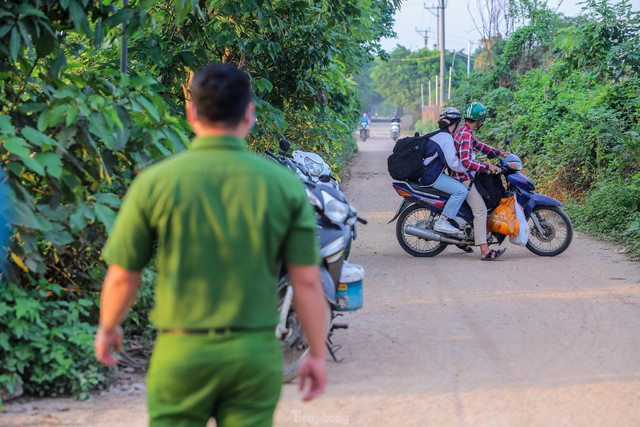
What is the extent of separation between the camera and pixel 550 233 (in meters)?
10.3

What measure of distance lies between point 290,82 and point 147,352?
17.9ft

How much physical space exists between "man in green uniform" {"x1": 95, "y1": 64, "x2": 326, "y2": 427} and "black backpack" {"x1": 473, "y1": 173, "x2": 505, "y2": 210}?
24.6 feet

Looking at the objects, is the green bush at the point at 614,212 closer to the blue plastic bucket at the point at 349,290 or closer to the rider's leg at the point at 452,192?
the rider's leg at the point at 452,192

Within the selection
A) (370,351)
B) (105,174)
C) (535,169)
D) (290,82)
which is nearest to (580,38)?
(535,169)

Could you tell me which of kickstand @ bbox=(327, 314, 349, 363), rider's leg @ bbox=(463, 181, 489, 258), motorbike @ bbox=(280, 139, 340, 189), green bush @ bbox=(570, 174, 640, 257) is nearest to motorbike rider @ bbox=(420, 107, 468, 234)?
rider's leg @ bbox=(463, 181, 489, 258)

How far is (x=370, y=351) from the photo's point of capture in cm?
629

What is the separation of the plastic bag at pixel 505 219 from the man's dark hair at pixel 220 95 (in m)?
7.53

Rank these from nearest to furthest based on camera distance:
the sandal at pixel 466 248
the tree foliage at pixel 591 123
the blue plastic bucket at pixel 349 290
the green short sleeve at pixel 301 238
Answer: the green short sleeve at pixel 301 238 → the blue plastic bucket at pixel 349 290 → the sandal at pixel 466 248 → the tree foliage at pixel 591 123

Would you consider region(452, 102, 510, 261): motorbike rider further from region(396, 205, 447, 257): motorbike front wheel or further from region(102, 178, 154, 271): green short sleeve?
region(102, 178, 154, 271): green short sleeve

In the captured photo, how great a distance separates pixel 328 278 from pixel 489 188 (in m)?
4.97

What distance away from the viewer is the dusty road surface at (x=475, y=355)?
16.2ft

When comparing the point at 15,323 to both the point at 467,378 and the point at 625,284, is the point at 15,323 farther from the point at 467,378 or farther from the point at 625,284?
the point at 625,284

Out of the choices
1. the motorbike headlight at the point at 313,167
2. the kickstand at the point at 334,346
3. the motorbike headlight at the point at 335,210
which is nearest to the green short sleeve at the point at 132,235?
the motorbike headlight at the point at 335,210

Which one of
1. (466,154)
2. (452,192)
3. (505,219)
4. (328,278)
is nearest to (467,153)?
(466,154)
